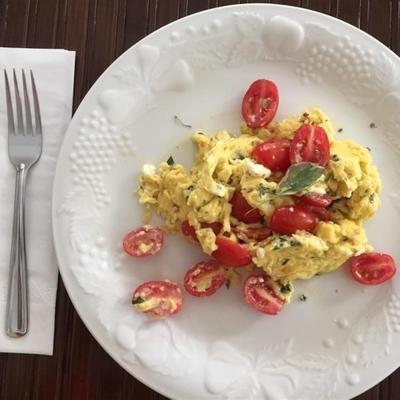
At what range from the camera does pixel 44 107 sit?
1963 mm

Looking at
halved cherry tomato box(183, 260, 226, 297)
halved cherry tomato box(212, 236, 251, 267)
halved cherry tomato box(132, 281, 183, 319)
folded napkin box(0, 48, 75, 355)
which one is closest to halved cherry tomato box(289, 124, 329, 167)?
halved cherry tomato box(212, 236, 251, 267)

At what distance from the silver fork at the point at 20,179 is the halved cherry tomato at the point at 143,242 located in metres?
0.34

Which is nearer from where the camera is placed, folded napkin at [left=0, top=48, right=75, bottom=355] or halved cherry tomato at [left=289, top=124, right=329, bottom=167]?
halved cherry tomato at [left=289, top=124, right=329, bottom=167]

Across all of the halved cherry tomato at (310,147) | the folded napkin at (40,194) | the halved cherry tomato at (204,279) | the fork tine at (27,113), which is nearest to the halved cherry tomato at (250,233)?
the halved cherry tomato at (204,279)

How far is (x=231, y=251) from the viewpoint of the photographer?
5.74ft

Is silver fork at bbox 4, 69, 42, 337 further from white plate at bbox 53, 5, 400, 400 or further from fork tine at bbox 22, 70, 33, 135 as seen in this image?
white plate at bbox 53, 5, 400, 400

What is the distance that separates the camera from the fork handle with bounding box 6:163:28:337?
1890mm

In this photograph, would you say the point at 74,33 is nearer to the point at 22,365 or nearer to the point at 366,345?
the point at 22,365

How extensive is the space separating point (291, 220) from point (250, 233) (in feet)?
0.46

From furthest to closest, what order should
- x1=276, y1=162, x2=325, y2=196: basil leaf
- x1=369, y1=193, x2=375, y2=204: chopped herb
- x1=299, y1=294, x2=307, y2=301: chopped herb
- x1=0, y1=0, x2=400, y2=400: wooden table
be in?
x1=0, y1=0, x2=400, y2=400: wooden table
x1=299, y1=294, x2=307, y2=301: chopped herb
x1=369, y1=193, x2=375, y2=204: chopped herb
x1=276, y1=162, x2=325, y2=196: basil leaf

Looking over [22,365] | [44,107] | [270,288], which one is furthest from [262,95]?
[22,365]

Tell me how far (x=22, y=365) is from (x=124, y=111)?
0.86 m

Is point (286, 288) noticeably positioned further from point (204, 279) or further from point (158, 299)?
point (158, 299)

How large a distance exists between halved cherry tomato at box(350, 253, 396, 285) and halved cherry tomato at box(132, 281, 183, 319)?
53 cm
